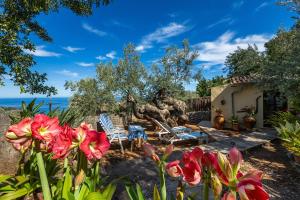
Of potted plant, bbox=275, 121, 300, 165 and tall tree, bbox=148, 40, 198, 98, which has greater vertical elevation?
tall tree, bbox=148, 40, 198, 98

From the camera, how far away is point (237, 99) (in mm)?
13438

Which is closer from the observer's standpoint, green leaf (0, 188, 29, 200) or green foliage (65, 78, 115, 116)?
green leaf (0, 188, 29, 200)

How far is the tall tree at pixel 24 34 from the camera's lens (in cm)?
485

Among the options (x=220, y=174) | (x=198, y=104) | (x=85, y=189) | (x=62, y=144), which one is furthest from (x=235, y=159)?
(x=198, y=104)

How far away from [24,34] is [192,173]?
6131 millimetres

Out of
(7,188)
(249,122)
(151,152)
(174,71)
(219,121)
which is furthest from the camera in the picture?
(174,71)

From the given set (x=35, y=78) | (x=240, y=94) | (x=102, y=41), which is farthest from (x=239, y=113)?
(x=102, y=41)

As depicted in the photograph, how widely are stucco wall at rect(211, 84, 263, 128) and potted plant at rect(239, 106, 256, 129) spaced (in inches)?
11.0

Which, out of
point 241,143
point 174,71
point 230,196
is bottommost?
point 241,143

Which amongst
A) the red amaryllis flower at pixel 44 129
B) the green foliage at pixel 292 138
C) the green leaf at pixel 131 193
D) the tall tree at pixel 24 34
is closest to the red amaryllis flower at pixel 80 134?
the red amaryllis flower at pixel 44 129

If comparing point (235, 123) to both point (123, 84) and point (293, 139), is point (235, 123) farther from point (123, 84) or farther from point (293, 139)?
point (293, 139)

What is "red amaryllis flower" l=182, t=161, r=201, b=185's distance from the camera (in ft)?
3.08

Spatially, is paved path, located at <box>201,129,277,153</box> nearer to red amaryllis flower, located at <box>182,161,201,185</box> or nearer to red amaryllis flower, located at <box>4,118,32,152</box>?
red amaryllis flower, located at <box>182,161,201,185</box>

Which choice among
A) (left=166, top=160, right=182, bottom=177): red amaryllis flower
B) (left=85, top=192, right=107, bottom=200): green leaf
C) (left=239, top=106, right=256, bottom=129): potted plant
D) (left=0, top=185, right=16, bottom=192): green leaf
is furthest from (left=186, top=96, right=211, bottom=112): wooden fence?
(left=166, top=160, right=182, bottom=177): red amaryllis flower
